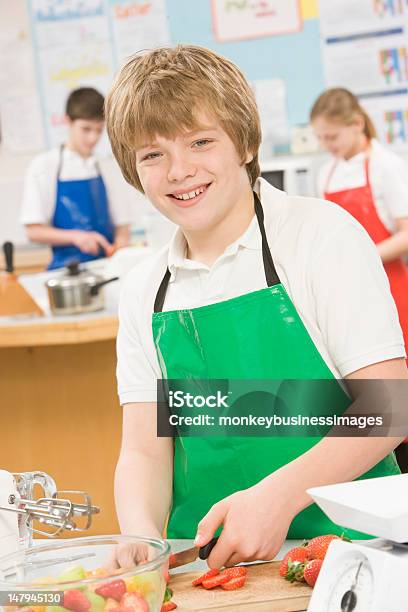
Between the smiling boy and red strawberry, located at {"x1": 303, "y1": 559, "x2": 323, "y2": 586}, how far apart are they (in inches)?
7.4

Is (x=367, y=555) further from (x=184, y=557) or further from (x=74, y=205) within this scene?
(x=74, y=205)

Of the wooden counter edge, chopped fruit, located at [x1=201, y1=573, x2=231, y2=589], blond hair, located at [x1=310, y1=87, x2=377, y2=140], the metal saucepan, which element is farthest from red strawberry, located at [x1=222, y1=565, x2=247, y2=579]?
blond hair, located at [x1=310, y1=87, x2=377, y2=140]

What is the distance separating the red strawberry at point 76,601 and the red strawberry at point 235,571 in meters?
0.28

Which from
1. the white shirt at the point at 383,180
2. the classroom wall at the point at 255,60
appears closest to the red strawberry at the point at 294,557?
the white shirt at the point at 383,180

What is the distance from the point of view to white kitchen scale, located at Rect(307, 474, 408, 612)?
0.99 m

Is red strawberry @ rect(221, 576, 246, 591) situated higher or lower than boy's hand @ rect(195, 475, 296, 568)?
lower

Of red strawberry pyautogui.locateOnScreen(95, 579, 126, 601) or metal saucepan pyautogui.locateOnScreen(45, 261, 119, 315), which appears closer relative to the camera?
red strawberry pyautogui.locateOnScreen(95, 579, 126, 601)

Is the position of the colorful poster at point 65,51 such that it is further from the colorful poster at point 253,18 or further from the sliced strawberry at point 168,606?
the sliced strawberry at point 168,606

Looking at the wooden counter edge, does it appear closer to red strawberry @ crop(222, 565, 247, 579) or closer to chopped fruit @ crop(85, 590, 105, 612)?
red strawberry @ crop(222, 565, 247, 579)

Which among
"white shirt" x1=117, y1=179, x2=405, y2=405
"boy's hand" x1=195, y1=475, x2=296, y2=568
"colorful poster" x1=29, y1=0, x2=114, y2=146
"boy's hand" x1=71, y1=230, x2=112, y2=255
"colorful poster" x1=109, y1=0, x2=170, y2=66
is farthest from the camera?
"colorful poster" x1=29, y1=0, x2=114, y2=146

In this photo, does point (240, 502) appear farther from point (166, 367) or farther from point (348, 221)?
point (348, 221)

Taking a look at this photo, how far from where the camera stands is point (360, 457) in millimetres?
1484

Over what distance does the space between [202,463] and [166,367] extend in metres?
0.17

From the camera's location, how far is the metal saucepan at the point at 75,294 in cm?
332
